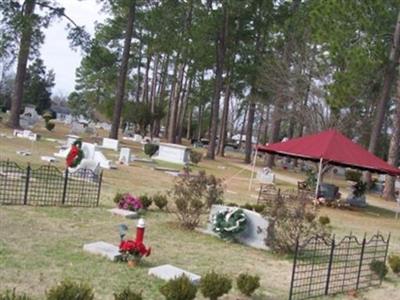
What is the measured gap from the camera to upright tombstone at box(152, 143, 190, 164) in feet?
103

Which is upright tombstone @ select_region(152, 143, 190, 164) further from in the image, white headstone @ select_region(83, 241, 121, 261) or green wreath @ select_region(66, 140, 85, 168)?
white headstone @ select_region(83, 241, 121, 261)

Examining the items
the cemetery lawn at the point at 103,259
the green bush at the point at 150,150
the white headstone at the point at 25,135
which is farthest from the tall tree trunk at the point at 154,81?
the cemetery lawn at the point at 103,259

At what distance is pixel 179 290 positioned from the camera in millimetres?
6449

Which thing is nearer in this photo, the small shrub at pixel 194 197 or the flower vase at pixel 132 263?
the flower vase at pixel 132 263

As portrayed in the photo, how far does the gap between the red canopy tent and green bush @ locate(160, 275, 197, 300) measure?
1429 centimetres

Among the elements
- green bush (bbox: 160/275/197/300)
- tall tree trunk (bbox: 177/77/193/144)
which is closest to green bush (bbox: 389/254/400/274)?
green bush (bbox: 160/275/197/300)

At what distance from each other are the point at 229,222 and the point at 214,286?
4.39 metres

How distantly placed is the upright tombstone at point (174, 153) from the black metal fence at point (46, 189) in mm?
15086

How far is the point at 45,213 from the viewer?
11328 mm

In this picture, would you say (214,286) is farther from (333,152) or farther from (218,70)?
(218,70)

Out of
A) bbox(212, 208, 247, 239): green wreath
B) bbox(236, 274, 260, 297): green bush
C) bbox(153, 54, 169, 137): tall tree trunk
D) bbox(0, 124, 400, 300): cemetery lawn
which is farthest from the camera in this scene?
bbox(153, 54, 169, 137): tall tree trunk

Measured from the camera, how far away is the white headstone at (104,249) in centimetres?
845

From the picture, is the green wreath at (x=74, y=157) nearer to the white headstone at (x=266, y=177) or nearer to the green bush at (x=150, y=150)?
the white headstone at (x=266, y=177)

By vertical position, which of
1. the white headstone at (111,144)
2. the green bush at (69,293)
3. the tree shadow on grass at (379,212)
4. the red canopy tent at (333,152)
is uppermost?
the red canopy tent at (333,152)
